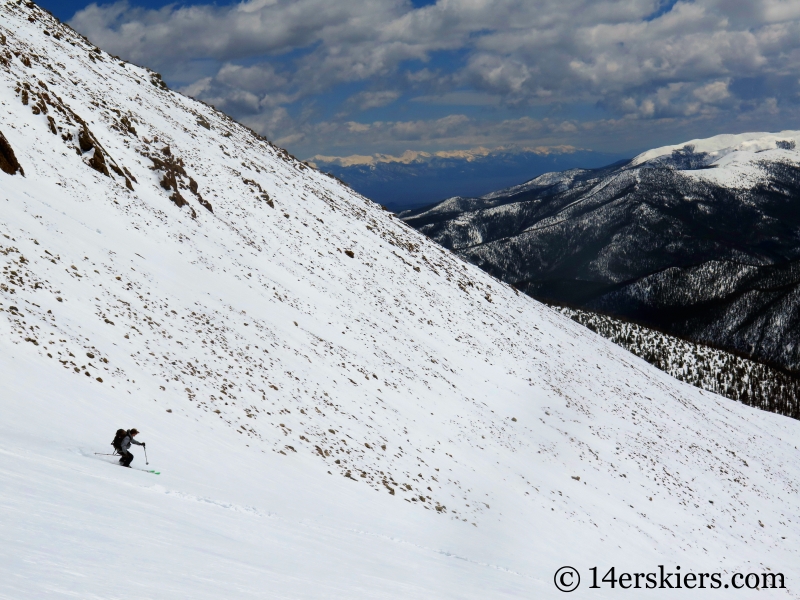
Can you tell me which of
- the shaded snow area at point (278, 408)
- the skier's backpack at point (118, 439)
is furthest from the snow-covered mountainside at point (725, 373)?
the skier's backpack at point (118, 439)

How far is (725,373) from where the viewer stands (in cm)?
16662

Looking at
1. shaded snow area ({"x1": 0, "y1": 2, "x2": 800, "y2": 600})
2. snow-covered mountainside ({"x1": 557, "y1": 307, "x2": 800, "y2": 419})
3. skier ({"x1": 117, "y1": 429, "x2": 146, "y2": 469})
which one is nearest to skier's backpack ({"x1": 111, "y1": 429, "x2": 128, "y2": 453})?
skier ({"x1": 117, "y1": 429, "x2": 146, "y2": 469})

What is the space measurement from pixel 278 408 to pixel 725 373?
593 ft

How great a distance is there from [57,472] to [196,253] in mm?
22422

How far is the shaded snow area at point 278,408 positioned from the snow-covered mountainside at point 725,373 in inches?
4832

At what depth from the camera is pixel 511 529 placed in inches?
906

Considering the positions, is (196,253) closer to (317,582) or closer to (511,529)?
(511,529)

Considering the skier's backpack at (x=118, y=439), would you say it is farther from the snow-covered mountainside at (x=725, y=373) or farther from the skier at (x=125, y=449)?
the snow-covered mountainside at (x=725, y=373)

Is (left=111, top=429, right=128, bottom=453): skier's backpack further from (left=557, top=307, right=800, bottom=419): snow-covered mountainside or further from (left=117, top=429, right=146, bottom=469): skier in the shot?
(left=557, top=307, right=800, bottom=419): snow-covered mountainside

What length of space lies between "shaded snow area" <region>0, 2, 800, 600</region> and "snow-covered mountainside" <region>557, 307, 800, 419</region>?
12273 centimetres

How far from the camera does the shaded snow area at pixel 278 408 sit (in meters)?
10.5

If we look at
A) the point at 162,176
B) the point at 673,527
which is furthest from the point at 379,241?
the point at 673,527

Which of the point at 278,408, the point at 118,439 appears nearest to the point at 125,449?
the point at 118,439

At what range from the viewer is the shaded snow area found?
34.5 ft
